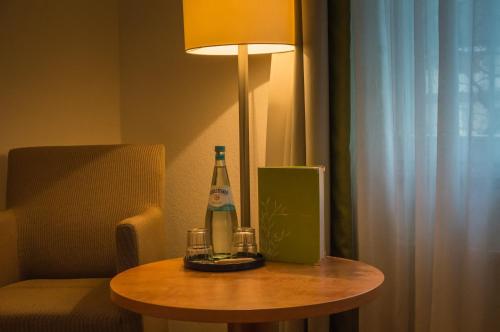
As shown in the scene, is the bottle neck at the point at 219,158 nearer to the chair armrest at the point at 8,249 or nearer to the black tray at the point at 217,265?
the black tray at the point at 217,265

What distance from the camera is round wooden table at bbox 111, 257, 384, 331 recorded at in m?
1.50

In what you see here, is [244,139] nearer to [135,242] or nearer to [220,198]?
[220,198]

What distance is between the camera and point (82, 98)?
116 inches

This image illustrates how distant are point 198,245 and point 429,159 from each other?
78 centimetres

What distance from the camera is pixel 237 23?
7.04 ft

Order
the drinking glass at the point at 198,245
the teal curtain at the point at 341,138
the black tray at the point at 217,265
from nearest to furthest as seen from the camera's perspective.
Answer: the black tray at the point at 217,265 < the drinking glass at the point at 198,245 < the teal curtain at the point at 341,138

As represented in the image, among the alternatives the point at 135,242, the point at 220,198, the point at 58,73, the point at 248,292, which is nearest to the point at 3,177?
the point at 58,73

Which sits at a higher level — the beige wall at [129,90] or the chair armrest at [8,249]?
the beige wall at [129,90]

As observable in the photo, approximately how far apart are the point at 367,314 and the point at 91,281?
953mm

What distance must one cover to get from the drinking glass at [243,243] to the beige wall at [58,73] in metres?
1.14

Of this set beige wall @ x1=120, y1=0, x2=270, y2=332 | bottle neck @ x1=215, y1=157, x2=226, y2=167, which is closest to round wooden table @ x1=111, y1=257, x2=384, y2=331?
bottle neck @ x1=215, y1=157, x2=226, y2=167

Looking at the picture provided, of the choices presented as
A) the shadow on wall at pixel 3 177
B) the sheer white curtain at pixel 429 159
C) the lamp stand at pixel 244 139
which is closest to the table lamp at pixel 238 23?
the lamp stand at pixel 244 139

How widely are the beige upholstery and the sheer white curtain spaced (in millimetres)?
783

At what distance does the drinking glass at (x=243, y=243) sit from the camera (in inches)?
78.6
